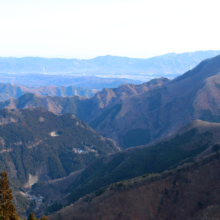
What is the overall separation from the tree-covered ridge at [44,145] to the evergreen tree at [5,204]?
70.7 m

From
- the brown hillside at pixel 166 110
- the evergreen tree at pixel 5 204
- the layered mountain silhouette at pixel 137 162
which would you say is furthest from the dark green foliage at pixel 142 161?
the brown hillside at pixel 166 110

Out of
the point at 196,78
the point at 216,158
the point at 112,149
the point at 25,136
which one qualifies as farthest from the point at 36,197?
the point at 196,78

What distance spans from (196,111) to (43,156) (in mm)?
64677

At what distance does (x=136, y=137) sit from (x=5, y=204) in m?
116

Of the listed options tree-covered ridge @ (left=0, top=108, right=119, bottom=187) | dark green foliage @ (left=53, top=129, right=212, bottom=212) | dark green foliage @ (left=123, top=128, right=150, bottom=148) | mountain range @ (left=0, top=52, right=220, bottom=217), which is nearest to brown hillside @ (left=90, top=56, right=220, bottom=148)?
dark green foliage @ (left=123, top=128, right=150, bottom=148)

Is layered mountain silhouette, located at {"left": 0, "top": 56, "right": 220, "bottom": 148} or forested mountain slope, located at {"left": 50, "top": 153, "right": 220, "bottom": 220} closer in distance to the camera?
forested mountain slope, located at {"left": 50, "top": 153, "right": 220, "bottom": 220}

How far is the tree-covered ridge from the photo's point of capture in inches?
4063

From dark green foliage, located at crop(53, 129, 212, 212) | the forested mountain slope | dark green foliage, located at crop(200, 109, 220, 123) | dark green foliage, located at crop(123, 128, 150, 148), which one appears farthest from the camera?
dark green foliage, located at crop(123, 128, 150, 148)

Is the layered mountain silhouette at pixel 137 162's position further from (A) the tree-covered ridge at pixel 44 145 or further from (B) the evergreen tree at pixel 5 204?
(B) the evergreen tree at pixel 5 204

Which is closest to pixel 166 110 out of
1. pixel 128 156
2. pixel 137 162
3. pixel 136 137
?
pixel 136 137

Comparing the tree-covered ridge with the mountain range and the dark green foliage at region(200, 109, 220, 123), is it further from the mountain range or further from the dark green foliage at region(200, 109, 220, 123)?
the dark green foliage at region(200, 109, 220, 123)

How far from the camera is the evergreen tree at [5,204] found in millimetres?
25016

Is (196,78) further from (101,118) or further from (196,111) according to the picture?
(101,118)

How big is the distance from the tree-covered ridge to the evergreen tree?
70.7 m
